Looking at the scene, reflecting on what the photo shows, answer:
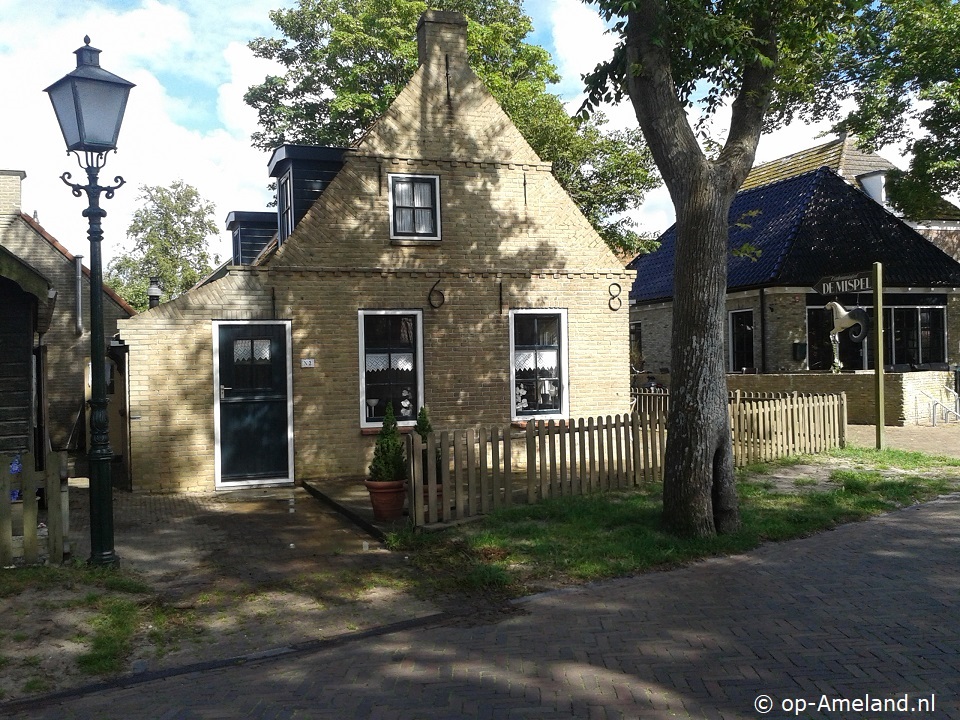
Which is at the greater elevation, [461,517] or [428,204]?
[428,204]

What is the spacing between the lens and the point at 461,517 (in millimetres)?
8820

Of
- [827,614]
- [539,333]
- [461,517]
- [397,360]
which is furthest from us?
[539,333]

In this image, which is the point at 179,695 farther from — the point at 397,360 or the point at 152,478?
the point at 397,360

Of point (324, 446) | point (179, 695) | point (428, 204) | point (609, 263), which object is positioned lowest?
point (179, 695)

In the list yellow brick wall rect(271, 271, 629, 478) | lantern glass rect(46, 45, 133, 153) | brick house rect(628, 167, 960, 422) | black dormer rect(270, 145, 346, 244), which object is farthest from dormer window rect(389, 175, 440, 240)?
brick house rect(628, 167, 960, 422)

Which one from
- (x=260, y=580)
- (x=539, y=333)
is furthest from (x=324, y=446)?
(x=260, y=580)

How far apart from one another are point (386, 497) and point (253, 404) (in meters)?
4.05

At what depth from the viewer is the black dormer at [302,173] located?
13.6 m

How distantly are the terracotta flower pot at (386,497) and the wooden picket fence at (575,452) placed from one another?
32 centimetres

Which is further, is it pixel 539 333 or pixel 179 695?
pixel 539 333

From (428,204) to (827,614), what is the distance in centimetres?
919

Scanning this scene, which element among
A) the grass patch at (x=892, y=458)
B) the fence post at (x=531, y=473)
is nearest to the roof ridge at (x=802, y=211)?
the grass patch at (x=892, y=458)

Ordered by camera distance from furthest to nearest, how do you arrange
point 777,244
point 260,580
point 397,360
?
point 777,244 → point 397,360 → point 260,580

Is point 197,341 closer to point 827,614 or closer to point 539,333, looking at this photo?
point 539,333
